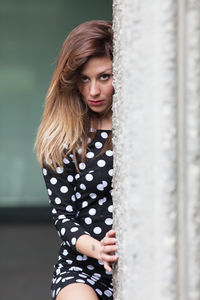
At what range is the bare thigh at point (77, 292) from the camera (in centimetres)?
202

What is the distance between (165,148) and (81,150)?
1.27m

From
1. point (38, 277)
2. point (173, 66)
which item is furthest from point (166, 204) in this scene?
point (38, 277)

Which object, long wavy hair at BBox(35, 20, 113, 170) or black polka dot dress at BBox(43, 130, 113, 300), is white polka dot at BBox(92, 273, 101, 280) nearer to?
black polka dot dress at BBox(43, 130, 113, 300)

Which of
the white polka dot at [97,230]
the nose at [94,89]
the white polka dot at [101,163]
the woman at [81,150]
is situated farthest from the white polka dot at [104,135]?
the white polka dot at [97,230]

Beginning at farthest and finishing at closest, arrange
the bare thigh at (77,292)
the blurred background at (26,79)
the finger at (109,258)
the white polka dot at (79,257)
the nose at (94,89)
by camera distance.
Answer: the blurred background at (26,79) → the white polka dot at (79,257) → the nose at (94,89) → the bare thigh at (77,292) → the finger at (109,258)

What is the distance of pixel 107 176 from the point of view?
7.32 feet

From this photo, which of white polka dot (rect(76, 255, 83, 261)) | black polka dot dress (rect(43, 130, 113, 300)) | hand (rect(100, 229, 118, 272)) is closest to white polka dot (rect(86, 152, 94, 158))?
black polka dot dress (rect(43, 130, 113, 300))

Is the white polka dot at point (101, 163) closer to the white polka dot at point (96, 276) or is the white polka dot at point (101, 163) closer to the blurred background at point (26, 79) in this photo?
the white polka dot at point (96, 276)

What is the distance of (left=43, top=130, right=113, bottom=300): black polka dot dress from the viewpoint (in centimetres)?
222

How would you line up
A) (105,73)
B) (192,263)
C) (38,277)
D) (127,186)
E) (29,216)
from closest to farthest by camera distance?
(192,263)
(127,186)
(105,73)
(38,277)
(29,216)

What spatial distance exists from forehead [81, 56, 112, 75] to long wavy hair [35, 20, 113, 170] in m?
0.01

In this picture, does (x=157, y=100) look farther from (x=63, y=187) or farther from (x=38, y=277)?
(x=38, y=277)

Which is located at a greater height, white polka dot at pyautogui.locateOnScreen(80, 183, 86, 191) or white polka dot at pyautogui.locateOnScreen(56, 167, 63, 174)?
white polka dot at pyautogui.locateOnScreen(56, 167, 63, 174)

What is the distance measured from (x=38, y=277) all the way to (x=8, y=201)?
5527mm
